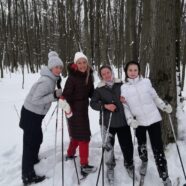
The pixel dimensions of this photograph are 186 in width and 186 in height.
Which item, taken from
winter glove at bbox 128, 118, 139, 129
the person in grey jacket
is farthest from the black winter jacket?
the person in grey jacket

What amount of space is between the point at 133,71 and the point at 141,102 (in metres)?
0.46

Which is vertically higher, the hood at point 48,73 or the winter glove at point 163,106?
the hood at point 48,73

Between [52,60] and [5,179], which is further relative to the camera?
[5,179]

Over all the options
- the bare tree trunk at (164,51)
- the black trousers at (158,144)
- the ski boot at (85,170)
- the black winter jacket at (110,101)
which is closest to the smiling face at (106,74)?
the black winter jacket at (110,101)

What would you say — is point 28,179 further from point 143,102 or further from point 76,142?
point 143,102

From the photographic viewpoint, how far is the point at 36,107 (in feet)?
15.4

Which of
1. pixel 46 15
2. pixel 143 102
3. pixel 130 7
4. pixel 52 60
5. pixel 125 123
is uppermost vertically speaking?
pixel 46 15

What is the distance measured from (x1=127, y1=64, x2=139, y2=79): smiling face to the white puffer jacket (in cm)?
6

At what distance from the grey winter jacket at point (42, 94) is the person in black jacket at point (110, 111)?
681 millimetres

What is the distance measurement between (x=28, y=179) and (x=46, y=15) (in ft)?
96.2

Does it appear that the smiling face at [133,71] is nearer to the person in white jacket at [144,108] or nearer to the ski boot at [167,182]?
the person in white jacket at [144,108]

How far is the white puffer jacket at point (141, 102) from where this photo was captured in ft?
13.8

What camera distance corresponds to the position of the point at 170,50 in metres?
4.97

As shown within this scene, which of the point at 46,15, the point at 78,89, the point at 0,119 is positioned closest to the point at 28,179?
the point at 78,89
